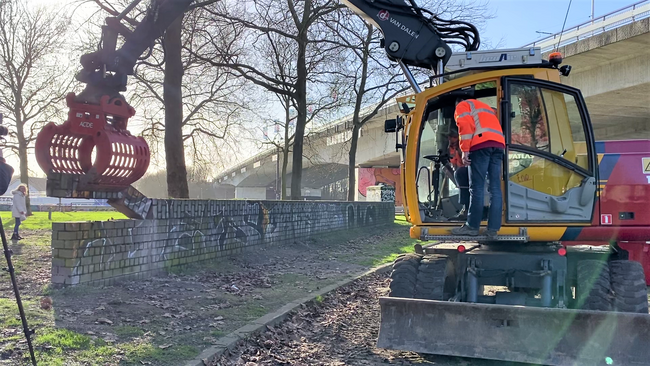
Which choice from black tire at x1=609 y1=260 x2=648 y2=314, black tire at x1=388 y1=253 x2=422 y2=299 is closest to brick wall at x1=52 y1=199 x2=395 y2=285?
black tire at x1=388 y1=253 x2=422 y2=299

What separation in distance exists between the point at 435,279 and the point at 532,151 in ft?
5.97

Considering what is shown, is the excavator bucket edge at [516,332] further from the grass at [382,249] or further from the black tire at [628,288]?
the grass at [382,249]

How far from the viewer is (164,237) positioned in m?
9.27

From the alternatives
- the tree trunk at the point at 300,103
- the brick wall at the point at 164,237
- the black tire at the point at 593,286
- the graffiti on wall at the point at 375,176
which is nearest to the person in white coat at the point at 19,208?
the brick wall at the point at 164,237

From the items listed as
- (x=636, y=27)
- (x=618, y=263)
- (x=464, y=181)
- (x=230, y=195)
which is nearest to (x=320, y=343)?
(x=464, y=181)

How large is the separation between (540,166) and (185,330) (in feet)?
14.7

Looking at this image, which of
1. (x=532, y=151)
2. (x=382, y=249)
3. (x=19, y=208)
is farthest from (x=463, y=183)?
(x=19, y=208)

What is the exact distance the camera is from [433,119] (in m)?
6.68

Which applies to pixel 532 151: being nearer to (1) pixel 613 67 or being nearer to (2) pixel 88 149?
(2) pixel 88 149

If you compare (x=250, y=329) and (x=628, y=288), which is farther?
(x=250, y=329)

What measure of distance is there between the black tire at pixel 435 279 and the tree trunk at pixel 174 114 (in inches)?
342

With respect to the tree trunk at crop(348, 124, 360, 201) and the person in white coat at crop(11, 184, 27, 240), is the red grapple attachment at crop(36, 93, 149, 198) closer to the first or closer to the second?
the person in white coat at crop(11, 184, 27, 240)

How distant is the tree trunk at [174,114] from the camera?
43.6 feet

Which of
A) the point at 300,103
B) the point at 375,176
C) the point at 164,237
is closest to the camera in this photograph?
the point at 164,237
